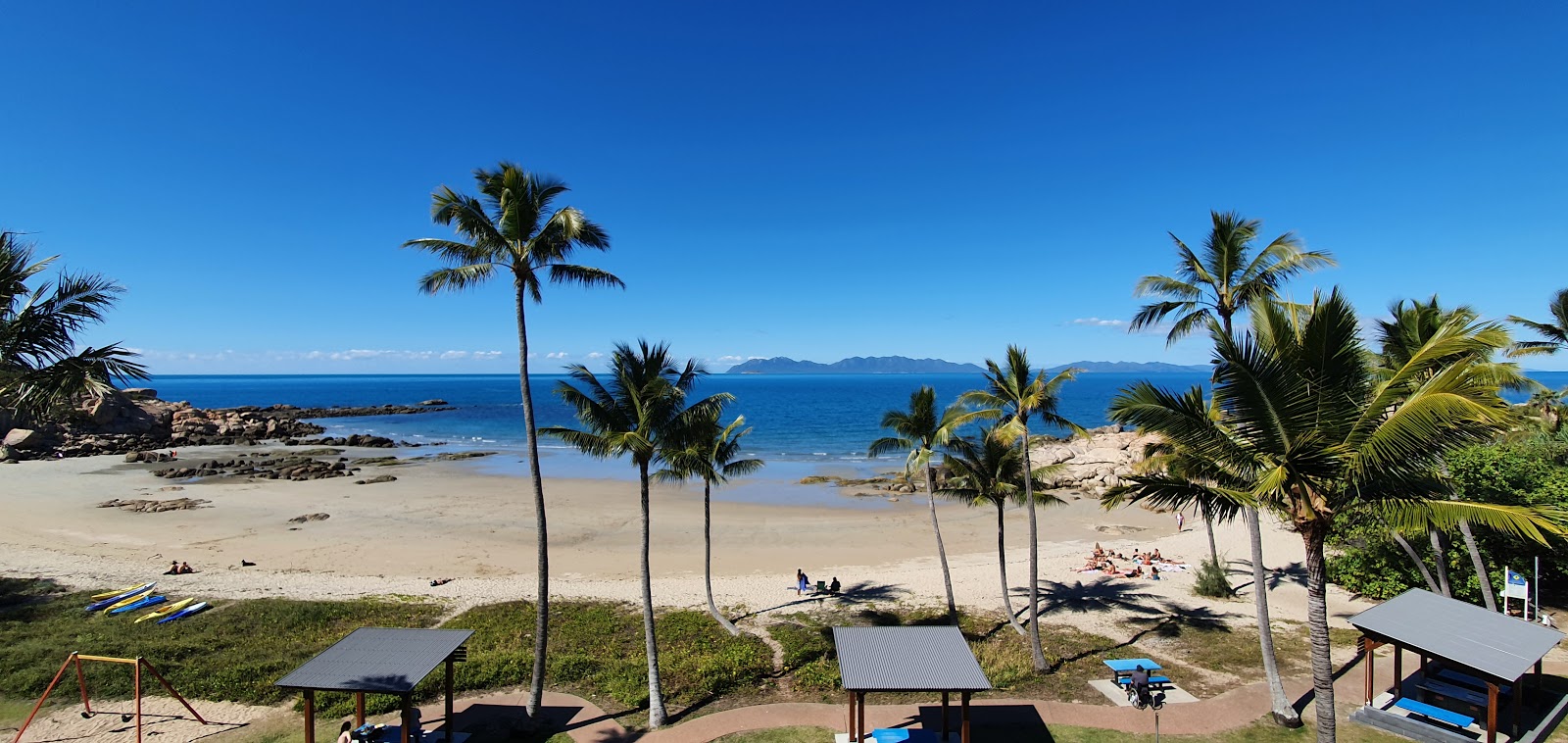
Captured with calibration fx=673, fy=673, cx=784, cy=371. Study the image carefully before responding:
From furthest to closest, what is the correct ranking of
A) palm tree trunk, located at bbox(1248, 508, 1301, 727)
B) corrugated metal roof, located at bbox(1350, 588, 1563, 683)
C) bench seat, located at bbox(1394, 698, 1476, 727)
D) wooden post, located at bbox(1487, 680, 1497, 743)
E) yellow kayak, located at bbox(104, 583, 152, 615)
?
yellow kayak, located at bbox(104, 583, 152, 615), palm tree trunk, located at bbox(1248, 508, 1301, 727), bench seat, located at bbox(1394, 698, 1476, 727), corrugated metal roof, located at bbox(1350, 588, 1563, 683), wooden post, located at bbox(1487, 680, 1497, 743)

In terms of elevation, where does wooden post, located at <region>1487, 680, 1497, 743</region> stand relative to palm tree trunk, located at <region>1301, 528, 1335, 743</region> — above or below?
below

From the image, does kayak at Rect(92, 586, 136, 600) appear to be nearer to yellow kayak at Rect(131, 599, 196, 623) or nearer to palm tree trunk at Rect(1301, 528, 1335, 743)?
yellow kayak at Rect(131, 599, 196, 623)

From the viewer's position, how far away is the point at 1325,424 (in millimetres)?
8648

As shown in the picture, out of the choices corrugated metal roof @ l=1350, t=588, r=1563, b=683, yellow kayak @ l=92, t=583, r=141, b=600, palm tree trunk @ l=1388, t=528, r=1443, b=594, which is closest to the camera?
corrugated metal roof @ l=1350, t=588, r=1563, b=683

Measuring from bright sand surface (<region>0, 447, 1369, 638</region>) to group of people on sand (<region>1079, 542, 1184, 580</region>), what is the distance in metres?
0.61

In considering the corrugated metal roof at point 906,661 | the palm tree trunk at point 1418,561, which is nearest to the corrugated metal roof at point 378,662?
the corrugated metal roof at point 906,661

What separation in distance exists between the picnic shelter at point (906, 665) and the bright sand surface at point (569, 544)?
961 centimetres

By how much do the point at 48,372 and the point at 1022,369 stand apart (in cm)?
1795

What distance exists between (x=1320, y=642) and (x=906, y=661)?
6.01m

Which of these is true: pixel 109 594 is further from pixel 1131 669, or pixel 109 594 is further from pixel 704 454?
pixel 1131 669

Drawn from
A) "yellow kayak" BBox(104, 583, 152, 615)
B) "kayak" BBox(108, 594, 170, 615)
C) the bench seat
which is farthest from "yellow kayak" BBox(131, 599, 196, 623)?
the bench seat

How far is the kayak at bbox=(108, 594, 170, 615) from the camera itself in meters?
20.1

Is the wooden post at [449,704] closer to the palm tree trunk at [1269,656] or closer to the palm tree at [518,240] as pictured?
the palm tree at [518,240]

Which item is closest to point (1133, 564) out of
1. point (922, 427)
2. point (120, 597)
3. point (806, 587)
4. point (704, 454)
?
point (806, 587)
